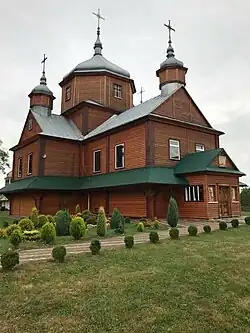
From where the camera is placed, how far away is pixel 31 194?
68.9 feet

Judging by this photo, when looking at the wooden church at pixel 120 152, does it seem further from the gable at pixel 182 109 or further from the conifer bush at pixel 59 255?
the conifer bush at pixel 59 255

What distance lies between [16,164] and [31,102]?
5.76 metres

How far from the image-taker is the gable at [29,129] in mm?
23184

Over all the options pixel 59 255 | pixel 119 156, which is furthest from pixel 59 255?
pixel 119 156

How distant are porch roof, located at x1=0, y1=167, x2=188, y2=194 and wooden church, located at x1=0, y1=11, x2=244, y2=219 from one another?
70 mm

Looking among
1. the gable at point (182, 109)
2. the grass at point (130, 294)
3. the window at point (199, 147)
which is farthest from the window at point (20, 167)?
the grass at point (130, 294)

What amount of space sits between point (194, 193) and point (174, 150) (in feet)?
10.5

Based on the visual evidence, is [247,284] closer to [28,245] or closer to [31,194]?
[28,245]

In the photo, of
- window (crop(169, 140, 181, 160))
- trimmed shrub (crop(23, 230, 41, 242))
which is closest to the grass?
trimmed shrub (crop(23, 230, 41, 242))

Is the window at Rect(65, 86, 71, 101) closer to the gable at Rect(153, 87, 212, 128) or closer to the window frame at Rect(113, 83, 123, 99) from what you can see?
the window frame at Rect(113, 83, 123, 99)

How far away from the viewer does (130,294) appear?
4801 millimetres

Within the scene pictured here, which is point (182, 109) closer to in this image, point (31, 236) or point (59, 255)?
point (31, 236)

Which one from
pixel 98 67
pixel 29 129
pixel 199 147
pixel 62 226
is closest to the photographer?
pixel 62 226

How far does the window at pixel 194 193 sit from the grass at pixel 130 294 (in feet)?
29.2
